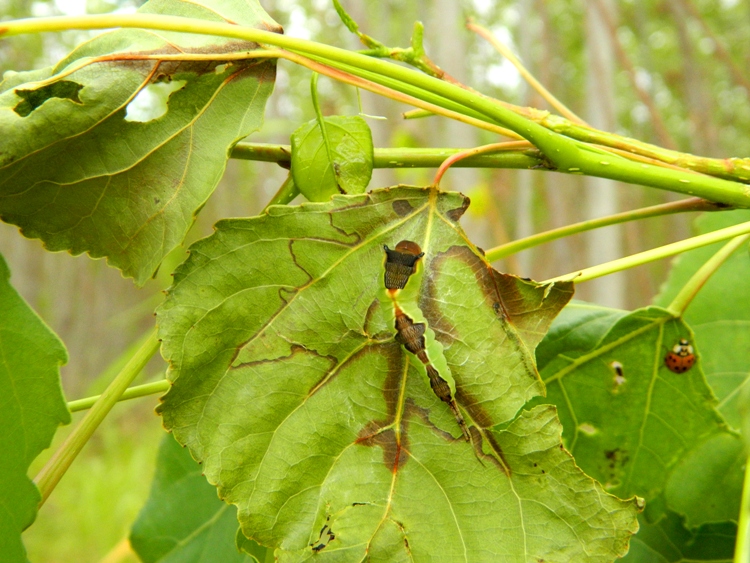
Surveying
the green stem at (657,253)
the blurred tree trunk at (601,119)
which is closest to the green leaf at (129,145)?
the green stem at (657,253)

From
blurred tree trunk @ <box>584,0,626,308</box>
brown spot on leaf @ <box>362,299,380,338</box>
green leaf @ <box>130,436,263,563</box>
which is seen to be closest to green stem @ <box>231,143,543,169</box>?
brown spot on leaf @ <box>362,299,380,338</box>

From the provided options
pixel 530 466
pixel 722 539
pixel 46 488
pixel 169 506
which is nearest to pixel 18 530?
pixel 46 488

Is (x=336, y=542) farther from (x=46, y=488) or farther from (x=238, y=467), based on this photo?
(x=46, y=488)

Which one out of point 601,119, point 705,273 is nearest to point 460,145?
point 601,119

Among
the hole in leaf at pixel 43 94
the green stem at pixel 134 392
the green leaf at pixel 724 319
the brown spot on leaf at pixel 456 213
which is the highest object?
the hole in leaf at pixel 43 94

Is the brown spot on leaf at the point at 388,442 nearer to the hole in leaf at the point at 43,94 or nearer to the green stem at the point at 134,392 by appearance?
the green stem at the point at 134,392
